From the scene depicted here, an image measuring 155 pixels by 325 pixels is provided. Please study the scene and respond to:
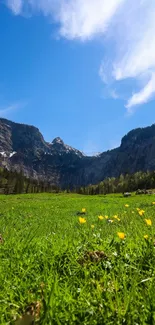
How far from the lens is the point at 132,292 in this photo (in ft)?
8.34

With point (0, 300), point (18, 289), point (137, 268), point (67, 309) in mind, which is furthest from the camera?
point (137, 268)

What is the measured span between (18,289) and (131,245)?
1703 millimetres

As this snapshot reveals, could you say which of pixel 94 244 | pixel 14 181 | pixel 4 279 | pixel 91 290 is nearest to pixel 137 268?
pixel 91 290

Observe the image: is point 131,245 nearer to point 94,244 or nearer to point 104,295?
point 94,244

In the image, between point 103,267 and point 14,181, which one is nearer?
point 103,267

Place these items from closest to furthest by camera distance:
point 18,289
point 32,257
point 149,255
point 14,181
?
point 18,289 < point 149,255 < point 32,257 < point 14,181

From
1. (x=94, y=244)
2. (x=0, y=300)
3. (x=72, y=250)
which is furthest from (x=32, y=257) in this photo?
(x=0, y=300)

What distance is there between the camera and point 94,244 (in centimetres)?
411

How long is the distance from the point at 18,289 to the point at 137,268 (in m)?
1.34

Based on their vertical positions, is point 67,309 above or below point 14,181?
below

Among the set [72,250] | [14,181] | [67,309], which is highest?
[14,181]

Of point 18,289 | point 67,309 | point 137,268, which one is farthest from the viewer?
point 137,268

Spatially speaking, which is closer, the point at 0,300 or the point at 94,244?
the point at 0,300

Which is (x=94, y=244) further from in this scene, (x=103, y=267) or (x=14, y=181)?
(x=14, y=181)
